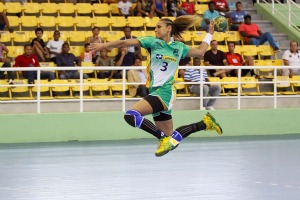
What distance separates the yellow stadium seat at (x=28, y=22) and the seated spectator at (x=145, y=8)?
3.01 m

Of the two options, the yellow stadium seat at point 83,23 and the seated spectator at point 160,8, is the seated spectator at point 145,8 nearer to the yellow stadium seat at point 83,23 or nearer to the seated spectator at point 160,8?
the seated spectator at point 160,8

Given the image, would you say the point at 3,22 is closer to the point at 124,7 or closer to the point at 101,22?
the point at 101,22

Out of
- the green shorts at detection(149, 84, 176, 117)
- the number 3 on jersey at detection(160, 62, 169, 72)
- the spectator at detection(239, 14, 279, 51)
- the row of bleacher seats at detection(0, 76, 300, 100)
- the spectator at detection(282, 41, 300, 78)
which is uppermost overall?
the number 3 on jersey at detection(160, 62, 169, 72)

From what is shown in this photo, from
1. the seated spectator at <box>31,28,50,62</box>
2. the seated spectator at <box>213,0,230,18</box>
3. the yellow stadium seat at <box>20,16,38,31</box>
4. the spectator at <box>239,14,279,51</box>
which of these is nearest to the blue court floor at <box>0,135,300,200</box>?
the seated spectator at <box>31,28,50,62</box>

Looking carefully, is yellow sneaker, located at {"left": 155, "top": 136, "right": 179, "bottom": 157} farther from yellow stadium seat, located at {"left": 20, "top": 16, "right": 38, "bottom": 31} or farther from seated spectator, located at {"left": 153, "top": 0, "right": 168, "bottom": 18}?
seated spectator, located at {"left": 153, "top": 0, "right": 168, "bottom": 18}

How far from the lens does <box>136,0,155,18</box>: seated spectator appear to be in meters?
23.5

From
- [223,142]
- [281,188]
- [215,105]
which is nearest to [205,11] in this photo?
[215,105]

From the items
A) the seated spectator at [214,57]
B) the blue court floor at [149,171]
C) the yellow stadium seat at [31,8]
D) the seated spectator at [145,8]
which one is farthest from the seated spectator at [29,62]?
the seated spectator at [145,8]

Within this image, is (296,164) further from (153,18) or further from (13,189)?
(153,18)

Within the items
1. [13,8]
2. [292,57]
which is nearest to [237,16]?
[292,57]

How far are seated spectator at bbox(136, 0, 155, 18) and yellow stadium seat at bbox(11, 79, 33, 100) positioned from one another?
515 centimetres

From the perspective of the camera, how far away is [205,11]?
2417 centimetres

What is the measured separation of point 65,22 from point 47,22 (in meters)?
0.51

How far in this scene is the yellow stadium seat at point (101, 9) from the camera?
23328 millimetres
